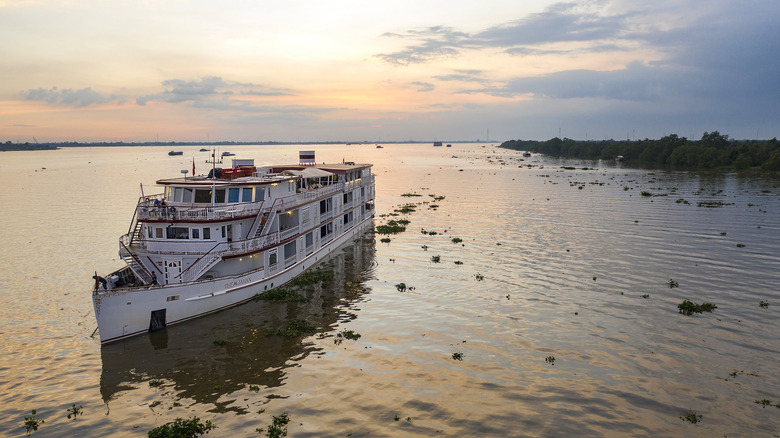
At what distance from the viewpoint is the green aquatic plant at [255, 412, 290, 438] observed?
57.4ft

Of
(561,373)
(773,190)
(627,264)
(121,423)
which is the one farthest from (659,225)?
(121,423)

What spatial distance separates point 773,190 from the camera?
9375 centimetres

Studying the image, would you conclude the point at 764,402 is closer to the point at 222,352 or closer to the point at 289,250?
the point at 222,352

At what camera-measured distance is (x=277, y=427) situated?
1800 centimetres

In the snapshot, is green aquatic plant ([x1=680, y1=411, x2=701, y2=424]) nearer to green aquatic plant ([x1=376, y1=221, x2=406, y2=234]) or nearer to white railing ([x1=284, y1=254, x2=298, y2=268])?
white railing ([x1=284, y1=254, x2=298, y2=268])

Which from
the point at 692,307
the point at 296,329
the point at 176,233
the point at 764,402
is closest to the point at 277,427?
the point at 296,329

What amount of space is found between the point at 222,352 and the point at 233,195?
43.6 feet

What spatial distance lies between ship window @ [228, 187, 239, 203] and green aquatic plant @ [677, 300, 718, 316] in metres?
33.5

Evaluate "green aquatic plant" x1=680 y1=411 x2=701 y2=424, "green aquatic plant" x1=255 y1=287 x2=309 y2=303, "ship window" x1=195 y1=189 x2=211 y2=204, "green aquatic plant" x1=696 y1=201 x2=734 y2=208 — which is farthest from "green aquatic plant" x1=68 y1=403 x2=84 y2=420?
"green aquatic plant" x1=696 y1=201 x2=734 y2=208

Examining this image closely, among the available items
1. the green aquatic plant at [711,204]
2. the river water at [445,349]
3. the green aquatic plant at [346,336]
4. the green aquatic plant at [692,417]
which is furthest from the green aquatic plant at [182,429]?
the green aquatic plant at [711,204]

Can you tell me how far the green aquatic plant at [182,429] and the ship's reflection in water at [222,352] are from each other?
1.55m

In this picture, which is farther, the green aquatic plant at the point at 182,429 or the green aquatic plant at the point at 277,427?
the green aquatic plant at the point at 277,427

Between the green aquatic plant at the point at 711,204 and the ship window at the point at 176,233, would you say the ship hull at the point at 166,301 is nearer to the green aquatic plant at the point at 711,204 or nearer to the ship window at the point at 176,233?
the ship window at the point at 176,233

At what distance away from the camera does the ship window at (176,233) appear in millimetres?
30906
